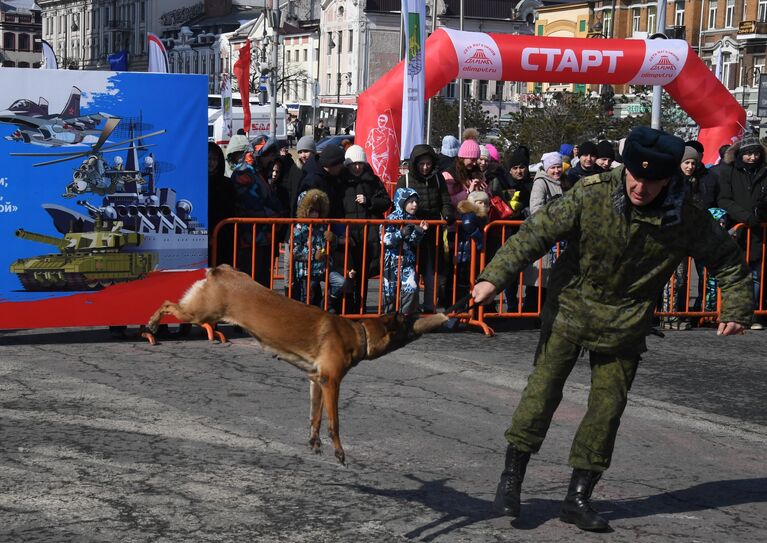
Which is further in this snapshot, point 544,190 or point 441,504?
point 544,190

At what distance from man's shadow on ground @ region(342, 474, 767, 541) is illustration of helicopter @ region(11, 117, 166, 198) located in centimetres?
494

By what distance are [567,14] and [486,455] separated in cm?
8769

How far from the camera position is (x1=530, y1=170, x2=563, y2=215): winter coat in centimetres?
1215

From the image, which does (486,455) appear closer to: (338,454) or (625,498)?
(625,498)

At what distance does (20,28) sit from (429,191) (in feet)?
569

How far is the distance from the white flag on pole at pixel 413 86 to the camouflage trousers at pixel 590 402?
32.4 feet

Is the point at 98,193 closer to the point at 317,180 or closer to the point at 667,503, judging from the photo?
the point at 317,180

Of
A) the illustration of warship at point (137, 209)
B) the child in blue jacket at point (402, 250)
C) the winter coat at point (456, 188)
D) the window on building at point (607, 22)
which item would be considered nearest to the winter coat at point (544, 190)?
the winter coat at point (456, 188)

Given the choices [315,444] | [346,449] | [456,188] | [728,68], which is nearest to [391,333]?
[315,444]

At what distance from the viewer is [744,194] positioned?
12.5 m

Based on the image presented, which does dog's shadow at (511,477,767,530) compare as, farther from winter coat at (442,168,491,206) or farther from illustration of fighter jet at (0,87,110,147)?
winter coat at (442,168,491,206)

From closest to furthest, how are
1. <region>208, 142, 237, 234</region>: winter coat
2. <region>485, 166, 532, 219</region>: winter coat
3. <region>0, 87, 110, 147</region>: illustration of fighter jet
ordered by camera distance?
1. <region>0, 87, 110, 147</region>: illustration of fighter jet
2. <region>208, 142, 237, 234</region>: winter coat
3. <region>485, 166, 532, 219</region>: winter coat

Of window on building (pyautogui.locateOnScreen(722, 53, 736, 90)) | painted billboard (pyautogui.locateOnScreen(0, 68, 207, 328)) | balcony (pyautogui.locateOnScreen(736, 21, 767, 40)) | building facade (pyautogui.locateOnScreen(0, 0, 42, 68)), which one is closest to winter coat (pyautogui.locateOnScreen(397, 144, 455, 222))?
painted billboard (pyautogui.locateOnScreen(0, 68, 207, 328))

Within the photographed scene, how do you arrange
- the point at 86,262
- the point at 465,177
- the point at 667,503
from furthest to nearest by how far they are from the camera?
1. the point at 465,177
2. the point at 86,262
3. the point at 667,503
